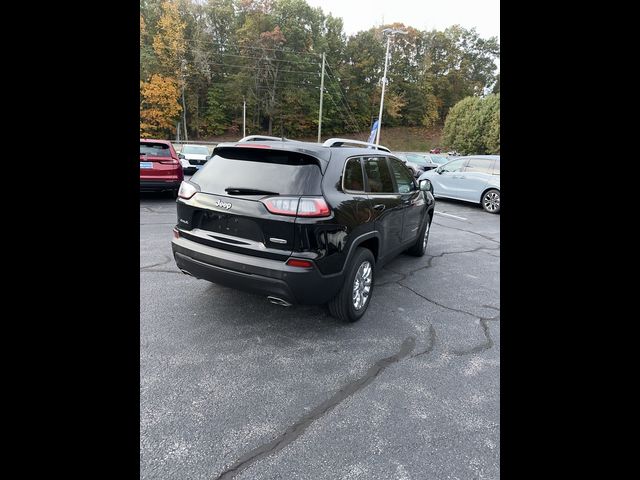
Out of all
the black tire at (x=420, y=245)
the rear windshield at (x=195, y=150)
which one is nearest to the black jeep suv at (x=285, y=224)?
the black tire at (x=420, y=245)

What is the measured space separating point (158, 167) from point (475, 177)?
927 cm

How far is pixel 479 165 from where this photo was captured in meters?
11.5

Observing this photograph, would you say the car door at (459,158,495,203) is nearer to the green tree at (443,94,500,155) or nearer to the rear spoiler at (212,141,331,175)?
the rear spoiler at (212,141,331,175)

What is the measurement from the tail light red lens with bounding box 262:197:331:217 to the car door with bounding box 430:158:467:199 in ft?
33.4

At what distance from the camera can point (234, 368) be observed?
2.71 m

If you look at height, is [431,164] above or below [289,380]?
above

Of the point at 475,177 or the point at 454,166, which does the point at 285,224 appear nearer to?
the point at 475,177

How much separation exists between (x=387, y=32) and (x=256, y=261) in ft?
82.2

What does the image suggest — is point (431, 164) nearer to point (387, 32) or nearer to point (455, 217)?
point (387, 32)

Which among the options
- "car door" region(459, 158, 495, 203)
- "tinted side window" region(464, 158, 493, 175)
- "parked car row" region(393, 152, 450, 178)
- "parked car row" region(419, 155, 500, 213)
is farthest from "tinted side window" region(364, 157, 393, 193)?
"parked car row" region(393, 152, 450, 178)

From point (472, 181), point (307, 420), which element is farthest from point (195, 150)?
point (307, 420)

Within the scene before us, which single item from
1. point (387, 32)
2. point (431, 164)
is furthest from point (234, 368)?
point (387, 32)
